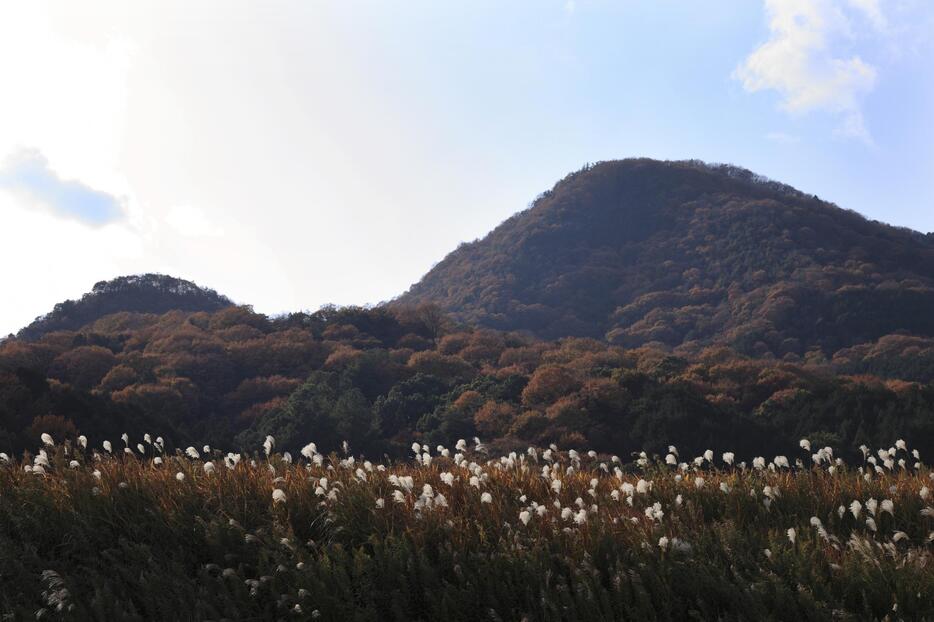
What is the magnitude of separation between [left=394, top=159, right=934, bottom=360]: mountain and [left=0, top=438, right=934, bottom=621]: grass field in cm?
5989

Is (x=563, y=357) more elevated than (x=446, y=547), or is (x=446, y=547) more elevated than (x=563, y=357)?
(x=563, y=357)

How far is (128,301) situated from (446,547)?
239 ft

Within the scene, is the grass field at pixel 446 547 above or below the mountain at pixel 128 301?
below

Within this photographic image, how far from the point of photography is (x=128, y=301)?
7250 centimetres

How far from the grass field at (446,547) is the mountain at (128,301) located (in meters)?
59.3

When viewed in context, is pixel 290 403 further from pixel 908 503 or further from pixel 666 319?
pixel 666 319

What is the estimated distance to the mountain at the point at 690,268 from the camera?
71.6 meters

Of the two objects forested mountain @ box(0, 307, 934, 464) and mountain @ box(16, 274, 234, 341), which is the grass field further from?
mountain @ box(16, 274, 234, 341)

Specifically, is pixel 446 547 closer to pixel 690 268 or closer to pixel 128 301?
pixel 128 301

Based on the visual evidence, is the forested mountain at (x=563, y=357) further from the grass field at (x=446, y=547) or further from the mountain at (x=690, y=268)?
the grass field at (x=446, y=547)

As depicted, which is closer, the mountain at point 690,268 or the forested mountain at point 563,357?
the forested mountain at point 563,357

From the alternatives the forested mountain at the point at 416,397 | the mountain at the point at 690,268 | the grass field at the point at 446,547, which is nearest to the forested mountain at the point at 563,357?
the forested mountain at the point at 416,397

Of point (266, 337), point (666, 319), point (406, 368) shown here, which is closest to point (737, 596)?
point (406, 368)

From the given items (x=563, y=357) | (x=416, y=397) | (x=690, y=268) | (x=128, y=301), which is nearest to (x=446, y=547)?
(x=416, y=397)
